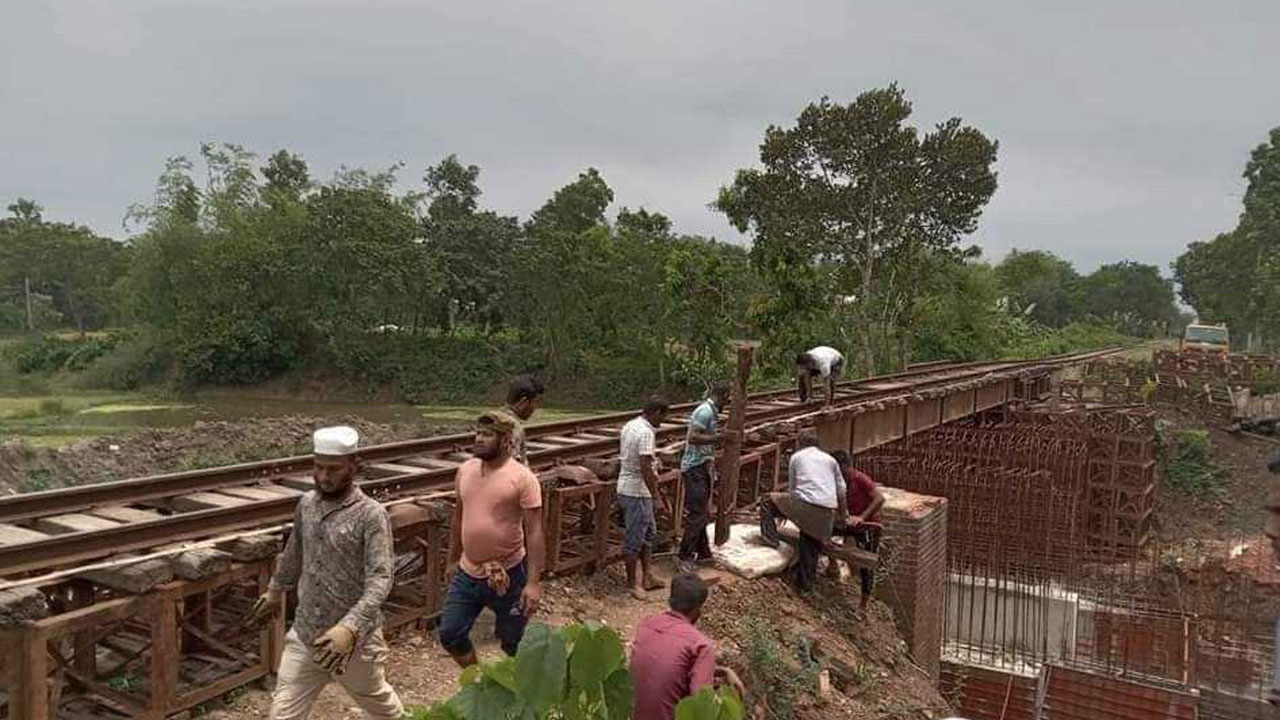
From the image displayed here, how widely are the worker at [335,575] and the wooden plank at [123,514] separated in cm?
312

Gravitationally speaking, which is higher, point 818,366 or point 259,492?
point 818,366

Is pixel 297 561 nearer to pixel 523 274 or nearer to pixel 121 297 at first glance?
pixel 523 274

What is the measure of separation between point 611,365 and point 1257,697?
2913 cm

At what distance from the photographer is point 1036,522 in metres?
16.8

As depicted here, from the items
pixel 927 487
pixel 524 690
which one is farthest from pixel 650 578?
pixel 927 487

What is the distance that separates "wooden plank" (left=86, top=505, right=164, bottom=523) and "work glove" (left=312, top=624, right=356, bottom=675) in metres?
3.44

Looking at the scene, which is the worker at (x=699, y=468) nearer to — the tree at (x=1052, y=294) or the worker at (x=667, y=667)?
the worker at (x=667, y=667)

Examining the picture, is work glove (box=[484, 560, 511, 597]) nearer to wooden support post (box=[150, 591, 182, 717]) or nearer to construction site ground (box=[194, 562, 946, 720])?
construction site ground (box=[194, 562, 946, 720])

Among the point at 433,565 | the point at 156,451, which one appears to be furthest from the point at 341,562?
the point at 156,451

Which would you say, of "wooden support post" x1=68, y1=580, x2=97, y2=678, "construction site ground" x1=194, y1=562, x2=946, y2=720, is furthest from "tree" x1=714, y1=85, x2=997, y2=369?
"wooden support post" x1=68, y1=580, x2=97, y2=678

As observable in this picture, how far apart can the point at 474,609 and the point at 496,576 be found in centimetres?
27

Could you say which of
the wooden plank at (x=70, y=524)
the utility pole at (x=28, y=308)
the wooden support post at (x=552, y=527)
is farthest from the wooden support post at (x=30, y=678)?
the utility pole at (x=28, y=308)

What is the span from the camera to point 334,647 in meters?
3.33

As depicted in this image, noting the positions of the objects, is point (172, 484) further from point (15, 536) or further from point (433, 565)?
point (433, 565)
